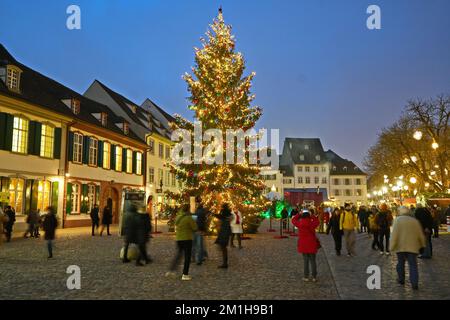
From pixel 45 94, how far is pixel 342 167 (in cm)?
7331

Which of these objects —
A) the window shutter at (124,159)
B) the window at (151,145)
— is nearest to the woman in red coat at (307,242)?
the window shutter at (124,159)

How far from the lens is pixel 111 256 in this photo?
14.4 meters

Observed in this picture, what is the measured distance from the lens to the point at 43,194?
27.0 metres

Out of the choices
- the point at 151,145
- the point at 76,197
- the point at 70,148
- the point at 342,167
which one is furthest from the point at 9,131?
the point at 342,167

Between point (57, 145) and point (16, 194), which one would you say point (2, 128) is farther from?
point (57, 145)

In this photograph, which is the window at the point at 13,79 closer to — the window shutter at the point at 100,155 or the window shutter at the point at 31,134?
the window shutter at the point at 31,134

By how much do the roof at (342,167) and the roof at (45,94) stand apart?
63.0m

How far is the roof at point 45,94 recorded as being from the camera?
2602 centimetres

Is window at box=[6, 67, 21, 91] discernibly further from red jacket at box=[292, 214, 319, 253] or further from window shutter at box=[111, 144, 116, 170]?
red jacket at box=[292, 214, 319, 253]

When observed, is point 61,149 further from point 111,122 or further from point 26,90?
point 111,122

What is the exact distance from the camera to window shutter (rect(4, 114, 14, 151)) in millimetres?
23969

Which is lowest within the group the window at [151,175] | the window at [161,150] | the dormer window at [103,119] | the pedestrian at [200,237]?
the pedestrian at [200,237]

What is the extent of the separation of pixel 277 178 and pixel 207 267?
74.5m
